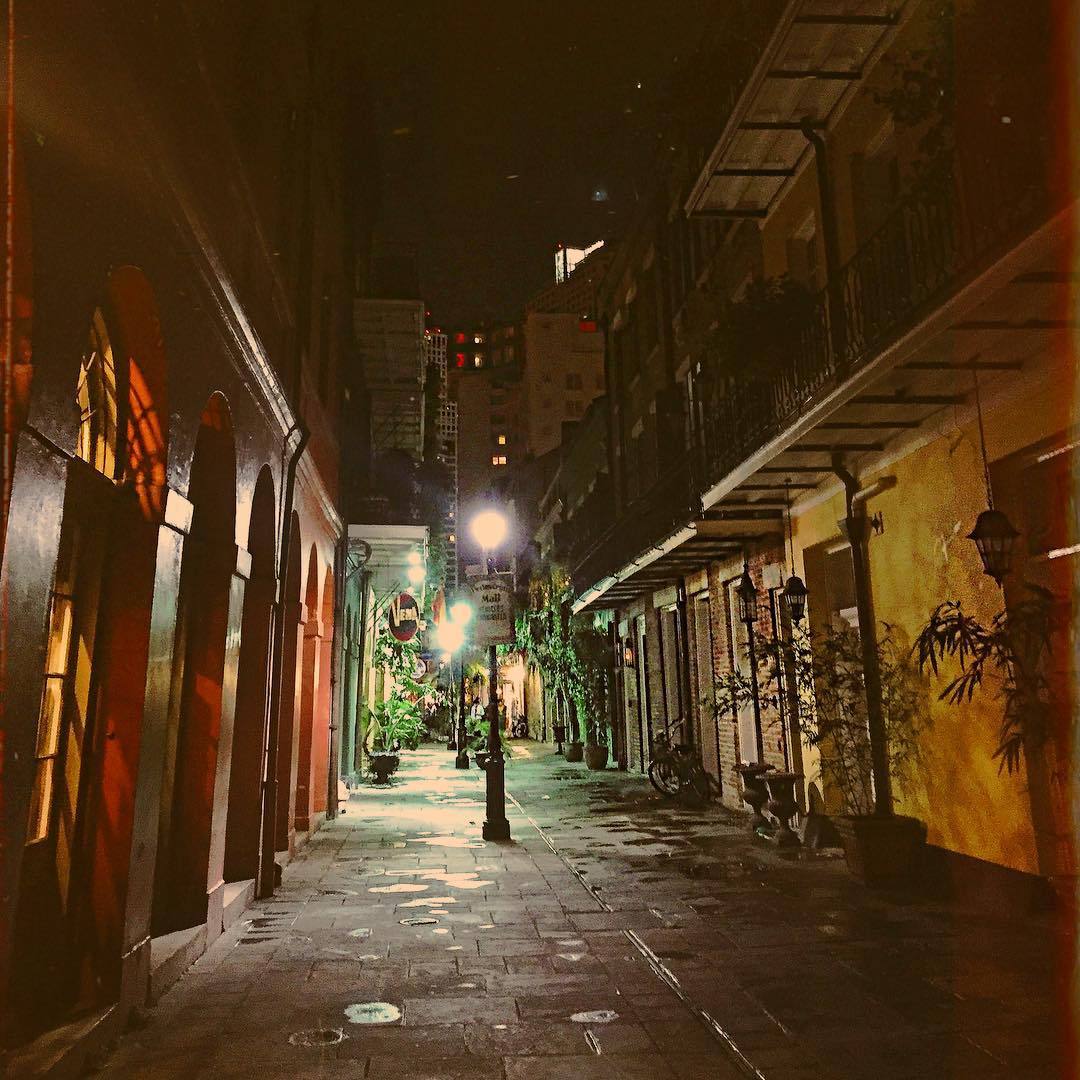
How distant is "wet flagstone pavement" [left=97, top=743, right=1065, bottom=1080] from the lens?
419cm

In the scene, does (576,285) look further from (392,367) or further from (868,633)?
(868,633)

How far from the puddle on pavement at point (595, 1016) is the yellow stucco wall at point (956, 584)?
401 cm

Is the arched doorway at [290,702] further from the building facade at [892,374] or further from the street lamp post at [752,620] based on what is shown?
the street lamp post at [752,620]

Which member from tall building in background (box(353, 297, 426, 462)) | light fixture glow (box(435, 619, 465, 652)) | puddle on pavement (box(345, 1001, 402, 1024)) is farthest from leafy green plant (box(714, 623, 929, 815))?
light fixture glow (box(435, 619, 465, 652))

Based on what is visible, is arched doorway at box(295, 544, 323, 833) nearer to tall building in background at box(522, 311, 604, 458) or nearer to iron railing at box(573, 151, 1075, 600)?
iron railing at box(573, 151, 1075, 600)

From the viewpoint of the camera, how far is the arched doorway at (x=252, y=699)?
781 centimetres

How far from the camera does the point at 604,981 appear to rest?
5.42m

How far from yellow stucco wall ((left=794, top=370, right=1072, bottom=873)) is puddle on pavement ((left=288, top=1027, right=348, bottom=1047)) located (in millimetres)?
5490

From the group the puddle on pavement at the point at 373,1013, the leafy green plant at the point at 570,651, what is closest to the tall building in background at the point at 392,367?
the leafy green plant at the point at 570,651

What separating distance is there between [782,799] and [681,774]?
4.15 m

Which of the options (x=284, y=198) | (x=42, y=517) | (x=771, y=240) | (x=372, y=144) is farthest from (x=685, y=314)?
(x=42, y=517)

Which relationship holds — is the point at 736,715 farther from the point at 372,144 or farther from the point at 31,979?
the point at 372,144

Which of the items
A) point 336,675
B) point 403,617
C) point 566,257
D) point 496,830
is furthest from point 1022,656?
point 566,257

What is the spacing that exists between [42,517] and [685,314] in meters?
14.8
